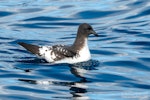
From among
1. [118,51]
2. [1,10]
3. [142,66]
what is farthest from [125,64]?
[1,10]

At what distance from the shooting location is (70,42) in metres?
19.4

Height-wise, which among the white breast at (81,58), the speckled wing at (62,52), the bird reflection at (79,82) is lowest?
the bird reflection at (79,82)

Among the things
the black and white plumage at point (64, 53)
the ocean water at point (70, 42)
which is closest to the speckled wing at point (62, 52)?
the black and white plumage at point (64, 53)

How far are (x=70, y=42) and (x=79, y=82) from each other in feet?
17.5

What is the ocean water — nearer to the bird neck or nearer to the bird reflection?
the bird reflection

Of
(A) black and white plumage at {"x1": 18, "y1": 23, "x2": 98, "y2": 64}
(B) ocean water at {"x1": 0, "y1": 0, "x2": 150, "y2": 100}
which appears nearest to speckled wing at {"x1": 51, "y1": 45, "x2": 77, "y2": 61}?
(A) black and white plumage at {"x1": 18, "y1": 23, "x2": 98, "y2": 64}

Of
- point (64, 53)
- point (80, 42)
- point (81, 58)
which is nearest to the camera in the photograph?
point (64, 53)

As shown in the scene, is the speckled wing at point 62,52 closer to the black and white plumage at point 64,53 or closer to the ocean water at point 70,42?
the black and white plumage at point 64,53

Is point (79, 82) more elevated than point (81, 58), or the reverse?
point (81, 58)

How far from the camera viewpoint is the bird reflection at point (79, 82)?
13.0 meters

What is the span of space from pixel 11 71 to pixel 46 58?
4.73ft

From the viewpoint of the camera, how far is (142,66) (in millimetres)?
15969

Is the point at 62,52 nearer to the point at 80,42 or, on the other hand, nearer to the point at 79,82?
the point at 80,42

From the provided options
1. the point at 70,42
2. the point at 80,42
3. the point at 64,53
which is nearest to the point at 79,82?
the point at 64,53
